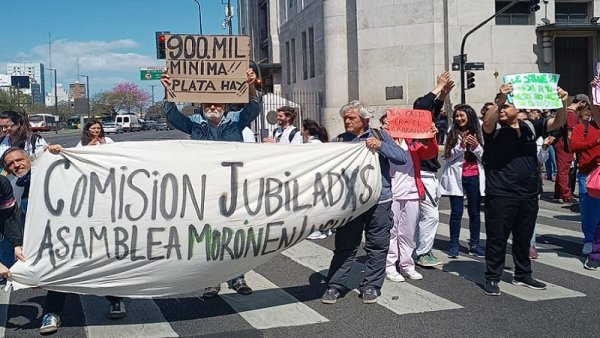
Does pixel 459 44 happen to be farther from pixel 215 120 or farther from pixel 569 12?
pixel 215 120

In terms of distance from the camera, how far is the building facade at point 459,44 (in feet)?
100

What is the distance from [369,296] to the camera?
19.6 feet

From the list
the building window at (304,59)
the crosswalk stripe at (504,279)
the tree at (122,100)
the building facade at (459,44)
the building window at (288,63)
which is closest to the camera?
the crosswalk stripe at (504,279)

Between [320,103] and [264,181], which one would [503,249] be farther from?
[320,103]

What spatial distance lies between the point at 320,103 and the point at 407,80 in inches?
256

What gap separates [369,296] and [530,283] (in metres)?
1.68

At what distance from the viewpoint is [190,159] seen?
5.33 metres

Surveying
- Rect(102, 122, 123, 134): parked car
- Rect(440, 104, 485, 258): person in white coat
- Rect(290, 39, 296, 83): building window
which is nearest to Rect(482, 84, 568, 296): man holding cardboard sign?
Rect(440, 104, 485, 258): person in white coat

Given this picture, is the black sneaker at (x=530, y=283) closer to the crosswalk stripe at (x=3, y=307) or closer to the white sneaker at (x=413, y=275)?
the white sneaker at (x=413, y=275)

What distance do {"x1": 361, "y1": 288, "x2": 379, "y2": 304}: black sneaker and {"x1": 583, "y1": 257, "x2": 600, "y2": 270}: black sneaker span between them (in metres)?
2.76

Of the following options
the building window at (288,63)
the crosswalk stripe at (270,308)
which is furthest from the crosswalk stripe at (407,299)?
the building window at (288,63)

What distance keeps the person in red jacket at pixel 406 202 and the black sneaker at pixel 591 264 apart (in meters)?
1.97

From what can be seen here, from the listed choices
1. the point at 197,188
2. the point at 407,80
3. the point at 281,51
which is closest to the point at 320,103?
the point at 407,80

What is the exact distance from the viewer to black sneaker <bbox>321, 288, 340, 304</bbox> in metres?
5.99
